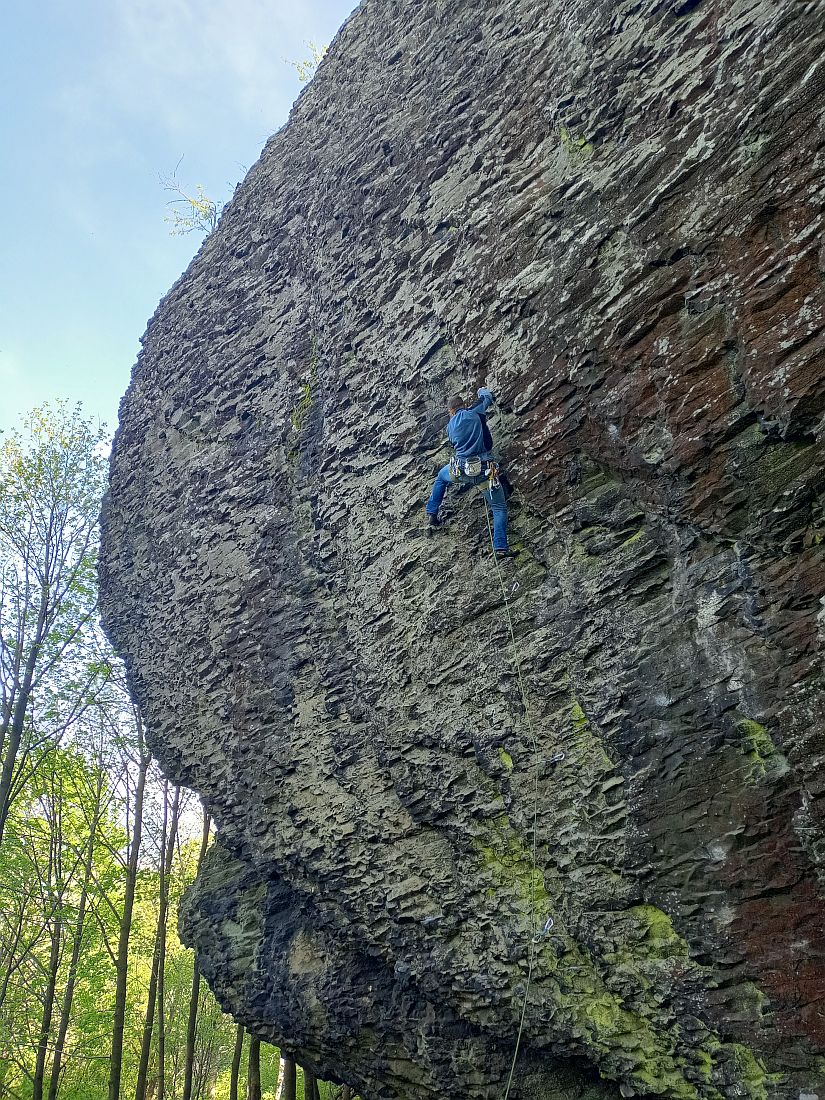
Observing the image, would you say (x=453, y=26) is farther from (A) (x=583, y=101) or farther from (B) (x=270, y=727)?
(B) (x=270, y=727)

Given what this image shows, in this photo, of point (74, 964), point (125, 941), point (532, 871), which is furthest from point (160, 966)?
Answer: point (532, 871)

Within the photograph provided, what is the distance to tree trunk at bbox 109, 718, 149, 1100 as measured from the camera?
526 inches

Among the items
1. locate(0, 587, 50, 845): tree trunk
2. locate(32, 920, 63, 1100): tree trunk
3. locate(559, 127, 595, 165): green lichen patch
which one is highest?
locate(559, 127, 595, 165): green lichen patch

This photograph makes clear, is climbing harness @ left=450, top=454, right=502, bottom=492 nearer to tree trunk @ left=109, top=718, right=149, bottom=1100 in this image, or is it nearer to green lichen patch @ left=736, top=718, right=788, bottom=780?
green lichen patch @ left=736, top=718, right=788, bottom=780

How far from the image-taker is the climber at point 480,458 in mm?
5859

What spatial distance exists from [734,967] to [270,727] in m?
5.16

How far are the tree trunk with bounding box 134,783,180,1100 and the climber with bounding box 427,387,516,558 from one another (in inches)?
573

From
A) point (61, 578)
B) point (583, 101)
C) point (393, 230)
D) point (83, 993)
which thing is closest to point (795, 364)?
point (583, 101)

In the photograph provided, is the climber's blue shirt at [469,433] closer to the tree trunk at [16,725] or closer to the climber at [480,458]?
the climber at [480,458]

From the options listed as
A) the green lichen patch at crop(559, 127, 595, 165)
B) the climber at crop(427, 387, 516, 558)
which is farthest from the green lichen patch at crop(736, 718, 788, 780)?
the green lichen patch at crop(559, 127, 595, 165)

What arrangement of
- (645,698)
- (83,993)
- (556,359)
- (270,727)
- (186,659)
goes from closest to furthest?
(645,698)
(556,359)
(270,727)
(186,659)
(83,993)

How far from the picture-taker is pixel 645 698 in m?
4.79

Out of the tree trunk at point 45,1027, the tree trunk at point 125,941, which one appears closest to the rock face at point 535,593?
the tree trunk at point 125,941

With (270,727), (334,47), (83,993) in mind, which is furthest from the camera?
(83,993)
